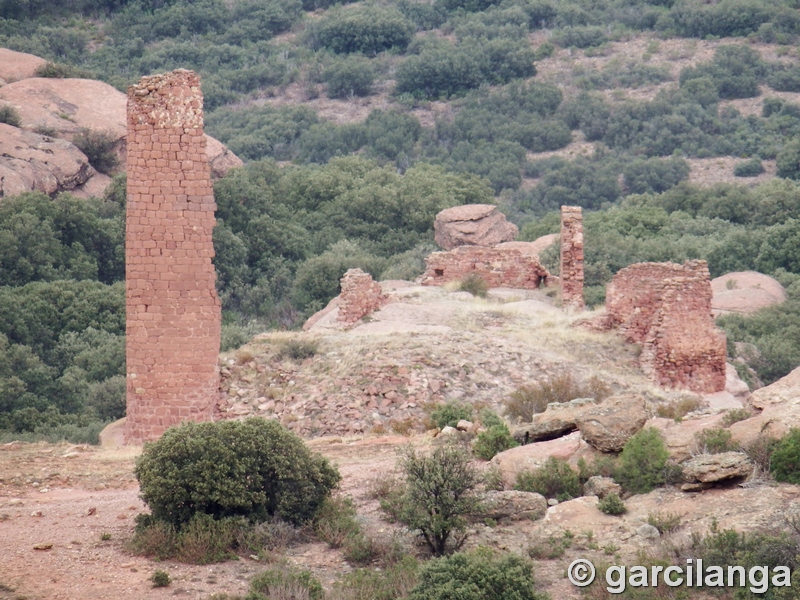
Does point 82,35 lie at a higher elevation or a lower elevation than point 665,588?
higher

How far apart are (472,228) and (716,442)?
28748 mm

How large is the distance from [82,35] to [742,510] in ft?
227

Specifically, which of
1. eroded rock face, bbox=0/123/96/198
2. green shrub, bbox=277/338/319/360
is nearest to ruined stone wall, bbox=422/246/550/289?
green shrub, bbox=277/338/319/360

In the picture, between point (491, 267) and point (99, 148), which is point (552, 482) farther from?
point (99, 148)

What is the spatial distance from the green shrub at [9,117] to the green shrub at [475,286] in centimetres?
2281

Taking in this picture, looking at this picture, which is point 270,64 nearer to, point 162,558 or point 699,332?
point 699,332

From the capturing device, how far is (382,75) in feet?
269

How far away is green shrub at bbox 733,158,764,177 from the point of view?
66312 mm

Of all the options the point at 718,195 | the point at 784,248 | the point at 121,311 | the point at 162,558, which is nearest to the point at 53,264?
the point at 121,311

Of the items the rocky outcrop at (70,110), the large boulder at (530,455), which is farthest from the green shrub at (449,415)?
the rocky outcrop at (70,110)

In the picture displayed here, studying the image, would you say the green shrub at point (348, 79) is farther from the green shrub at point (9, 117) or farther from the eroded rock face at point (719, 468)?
the eroded rock face at point (719, 468)

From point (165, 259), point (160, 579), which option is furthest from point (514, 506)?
point (165, 259)

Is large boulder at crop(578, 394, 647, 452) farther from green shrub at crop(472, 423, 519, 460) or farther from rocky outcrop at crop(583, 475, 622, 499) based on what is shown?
green shrub at crop(472, 423, 519, 460)

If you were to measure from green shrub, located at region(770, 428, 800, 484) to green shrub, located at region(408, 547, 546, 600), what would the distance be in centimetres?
317
